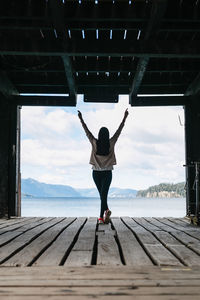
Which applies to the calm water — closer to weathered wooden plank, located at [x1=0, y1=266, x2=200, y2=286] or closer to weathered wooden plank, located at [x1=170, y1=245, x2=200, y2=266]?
weathered wooden plank, located at [x1=170, y1=245, x2=200, y2=266]

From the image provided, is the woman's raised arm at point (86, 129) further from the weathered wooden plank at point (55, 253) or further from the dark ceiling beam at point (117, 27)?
the weathered wooden plank at point (55, 253)

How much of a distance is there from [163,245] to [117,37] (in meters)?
3.73

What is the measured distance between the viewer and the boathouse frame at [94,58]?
5551 millimetres

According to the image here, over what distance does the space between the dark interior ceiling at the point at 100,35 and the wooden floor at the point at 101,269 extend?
303 centimetres

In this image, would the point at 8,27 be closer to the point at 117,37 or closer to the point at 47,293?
the point at 117,37

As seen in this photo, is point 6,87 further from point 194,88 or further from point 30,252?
point 30,252

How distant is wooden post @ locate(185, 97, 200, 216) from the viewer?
9.18 metres

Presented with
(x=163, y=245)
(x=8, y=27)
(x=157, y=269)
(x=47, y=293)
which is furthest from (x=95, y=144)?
(x=47, y=293)

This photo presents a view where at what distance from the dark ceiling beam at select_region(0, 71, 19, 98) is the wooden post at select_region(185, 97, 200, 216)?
4.23 m

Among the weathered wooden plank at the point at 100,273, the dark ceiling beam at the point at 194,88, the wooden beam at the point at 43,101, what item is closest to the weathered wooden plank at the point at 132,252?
the weathered wooden plank at the point at 100,273

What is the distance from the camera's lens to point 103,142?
697 centimetres

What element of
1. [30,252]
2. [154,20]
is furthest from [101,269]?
[154,20]

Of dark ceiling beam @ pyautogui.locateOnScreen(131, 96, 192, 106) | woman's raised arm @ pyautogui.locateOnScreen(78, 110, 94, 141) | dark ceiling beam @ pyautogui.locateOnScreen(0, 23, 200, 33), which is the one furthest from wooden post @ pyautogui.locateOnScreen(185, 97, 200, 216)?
A: dark ceiling beam @ pyautogui.locateOnScreen(0, 23, 200, 33)

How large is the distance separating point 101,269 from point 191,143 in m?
6.91
